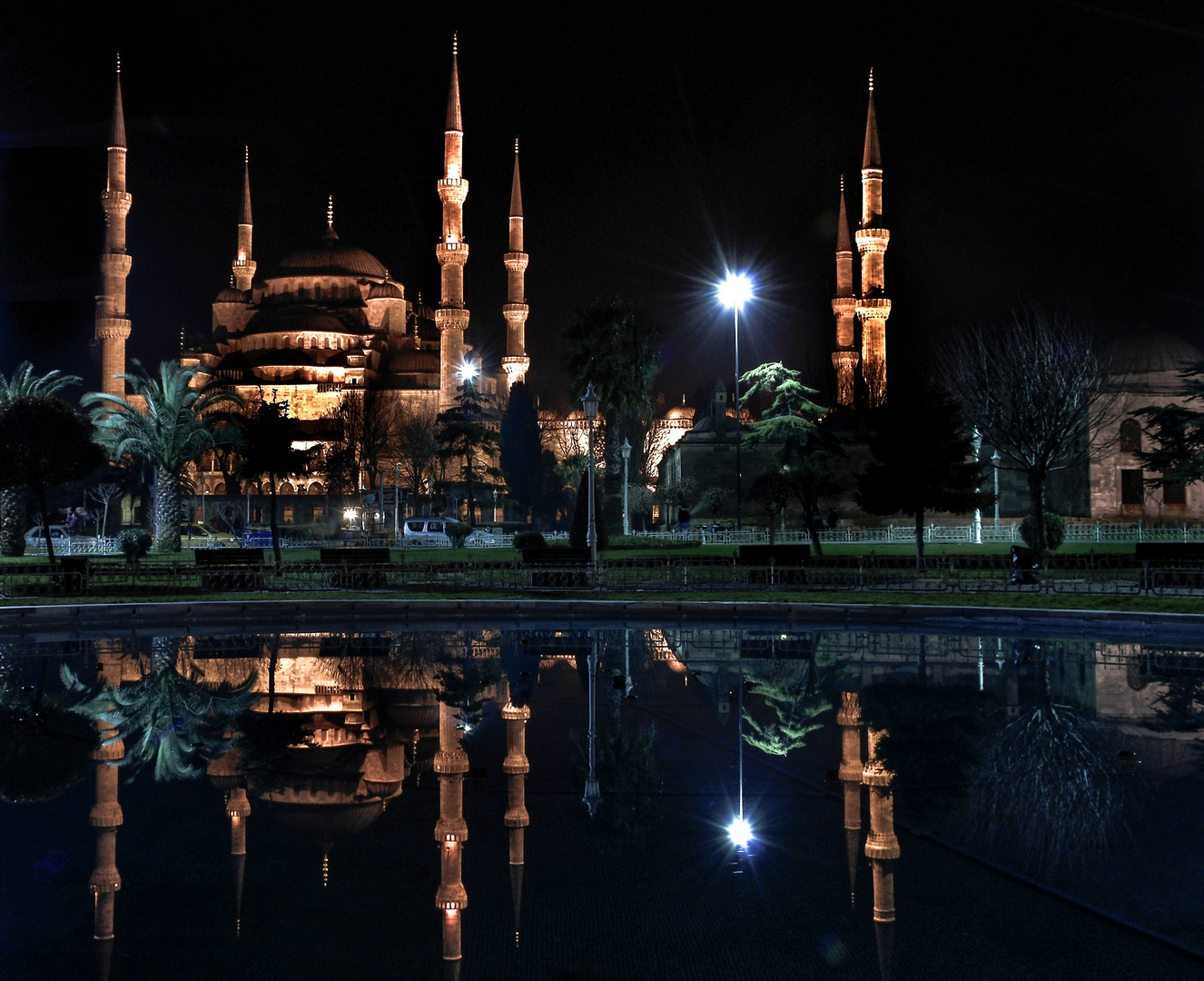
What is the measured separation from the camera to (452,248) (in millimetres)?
63531

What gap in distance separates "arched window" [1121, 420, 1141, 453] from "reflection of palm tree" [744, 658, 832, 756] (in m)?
38.0

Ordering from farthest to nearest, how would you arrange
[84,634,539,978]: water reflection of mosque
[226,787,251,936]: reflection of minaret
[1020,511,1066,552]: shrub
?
[1020,511,1066,552]: shrub → [84,634,539,978]: water reflection of mosque → [226,787,251,936]: reflection of minaret

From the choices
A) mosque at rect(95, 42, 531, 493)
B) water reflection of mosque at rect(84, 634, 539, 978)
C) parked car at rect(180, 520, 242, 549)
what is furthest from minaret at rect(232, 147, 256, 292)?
water reflection of mosque at rect(84, 634, 539, 978)

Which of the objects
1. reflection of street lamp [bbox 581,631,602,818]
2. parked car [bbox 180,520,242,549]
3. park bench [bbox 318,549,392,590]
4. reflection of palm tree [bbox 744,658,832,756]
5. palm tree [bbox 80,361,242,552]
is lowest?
reflection of street lamp [bbox 581,631,602,818]

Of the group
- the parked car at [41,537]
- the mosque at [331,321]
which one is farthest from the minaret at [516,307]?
the parked car at [41,537]

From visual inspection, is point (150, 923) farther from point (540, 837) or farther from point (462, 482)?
point (462, 482)

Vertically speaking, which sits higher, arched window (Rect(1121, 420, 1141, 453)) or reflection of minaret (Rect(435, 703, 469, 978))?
arched window (Rect(1121, 420, 1141, 453))

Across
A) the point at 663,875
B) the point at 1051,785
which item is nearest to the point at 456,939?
the point at 663,875

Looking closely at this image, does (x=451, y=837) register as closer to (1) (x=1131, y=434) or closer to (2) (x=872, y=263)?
(1) (x=1131, y=434)

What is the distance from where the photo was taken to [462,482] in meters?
51.7

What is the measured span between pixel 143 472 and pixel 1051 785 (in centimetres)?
5138

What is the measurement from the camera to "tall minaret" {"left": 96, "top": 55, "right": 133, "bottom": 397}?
62625 mm

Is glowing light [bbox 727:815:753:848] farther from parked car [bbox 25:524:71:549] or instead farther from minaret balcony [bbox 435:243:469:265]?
minaret balcony [bbox 435:243:469:265]

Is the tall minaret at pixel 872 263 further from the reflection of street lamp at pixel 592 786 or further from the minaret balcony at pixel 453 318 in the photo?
the reflection of street lamp at pixel 592 786
